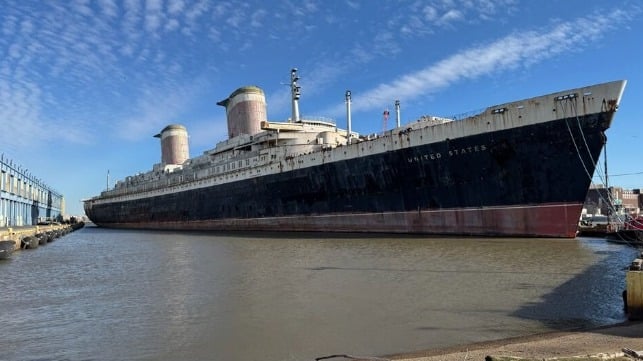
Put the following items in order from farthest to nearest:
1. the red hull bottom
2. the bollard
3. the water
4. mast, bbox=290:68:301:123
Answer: mast, bbox=290:68:301:123, the red hull bottom, the bollard, the water

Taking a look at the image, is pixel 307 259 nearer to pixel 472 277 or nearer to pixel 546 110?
pixel 472 277

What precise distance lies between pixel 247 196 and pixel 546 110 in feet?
74.8

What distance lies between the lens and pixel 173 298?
1140cm

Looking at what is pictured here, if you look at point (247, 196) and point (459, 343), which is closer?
point (459, 343)

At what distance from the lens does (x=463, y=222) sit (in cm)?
2391

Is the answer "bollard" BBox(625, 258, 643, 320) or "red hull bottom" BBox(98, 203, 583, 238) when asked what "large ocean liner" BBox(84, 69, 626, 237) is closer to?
"red hull bottom" BBox(98, 203, 583, 238)

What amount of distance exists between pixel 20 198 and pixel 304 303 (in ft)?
168

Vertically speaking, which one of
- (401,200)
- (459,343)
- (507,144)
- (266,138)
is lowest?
(459,343)

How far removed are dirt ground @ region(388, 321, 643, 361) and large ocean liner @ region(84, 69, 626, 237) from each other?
15.1 m

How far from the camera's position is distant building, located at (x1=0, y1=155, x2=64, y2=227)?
139 feet

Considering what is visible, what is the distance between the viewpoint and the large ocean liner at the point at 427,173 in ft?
68.3

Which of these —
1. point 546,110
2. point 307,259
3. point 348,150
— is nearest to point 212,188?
point 348,150

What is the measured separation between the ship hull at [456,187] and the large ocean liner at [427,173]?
0.16ft

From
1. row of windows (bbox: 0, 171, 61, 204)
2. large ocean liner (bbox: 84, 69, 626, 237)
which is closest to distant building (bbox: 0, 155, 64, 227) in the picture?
row of windows (bbox: 0, 171, 61, 204)
